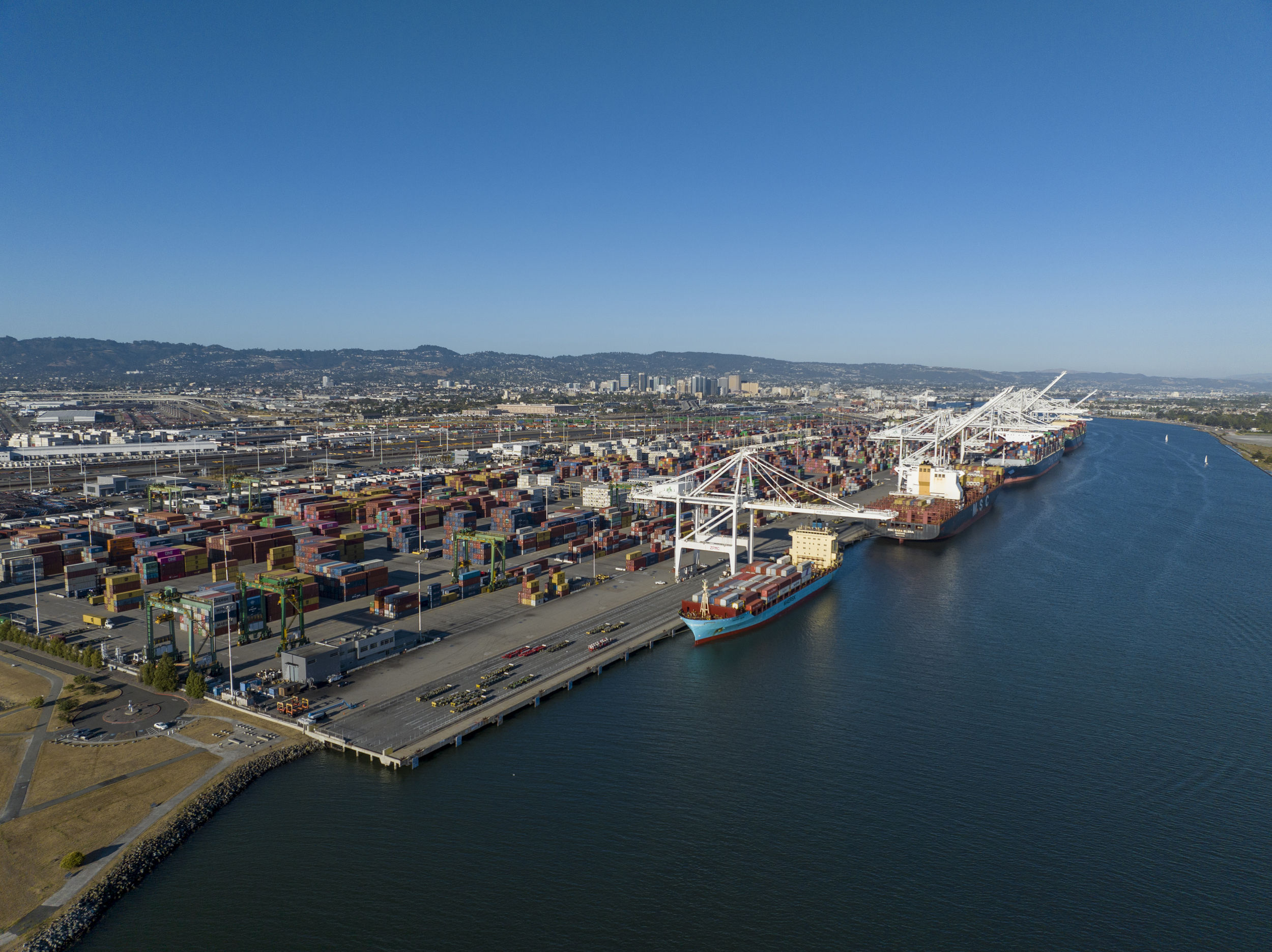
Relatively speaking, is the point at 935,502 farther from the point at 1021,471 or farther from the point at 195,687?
the point at 195,687

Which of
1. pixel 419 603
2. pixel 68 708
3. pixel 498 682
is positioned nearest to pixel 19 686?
pixel 68 708

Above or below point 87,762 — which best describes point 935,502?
above

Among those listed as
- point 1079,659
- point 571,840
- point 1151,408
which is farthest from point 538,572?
point 1151,408

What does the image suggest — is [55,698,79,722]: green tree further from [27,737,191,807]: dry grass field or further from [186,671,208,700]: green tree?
[186,671,208,700]: green tree

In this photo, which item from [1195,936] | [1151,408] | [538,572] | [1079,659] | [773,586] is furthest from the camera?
[1151,408]

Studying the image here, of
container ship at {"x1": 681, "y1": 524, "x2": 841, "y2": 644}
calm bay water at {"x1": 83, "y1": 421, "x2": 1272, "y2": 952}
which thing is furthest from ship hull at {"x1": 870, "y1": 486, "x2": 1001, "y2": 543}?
calm bay water at {"x1": 83, "y1": 421, "x2": 1272, "y2": 952}

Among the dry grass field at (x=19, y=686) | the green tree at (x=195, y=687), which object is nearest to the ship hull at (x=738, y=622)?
the green tree at (x=195, y=687)

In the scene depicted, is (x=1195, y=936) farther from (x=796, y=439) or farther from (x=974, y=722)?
(x=796, y=439)
